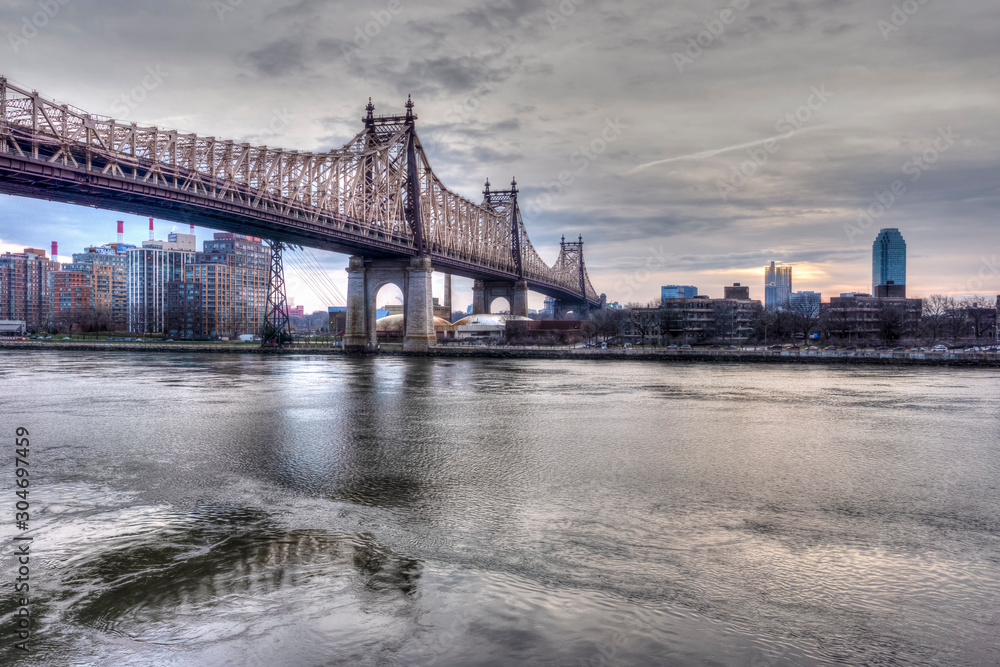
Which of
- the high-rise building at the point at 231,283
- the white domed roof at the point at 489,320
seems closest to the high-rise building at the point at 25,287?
the high-rise building at the point at 231,283

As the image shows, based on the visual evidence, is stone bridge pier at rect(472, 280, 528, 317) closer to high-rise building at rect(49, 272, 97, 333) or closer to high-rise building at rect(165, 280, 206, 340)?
high-rise building at rect(165, 280, 206, 340)

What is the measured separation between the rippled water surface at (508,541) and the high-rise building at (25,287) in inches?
7828

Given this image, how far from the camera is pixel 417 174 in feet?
248

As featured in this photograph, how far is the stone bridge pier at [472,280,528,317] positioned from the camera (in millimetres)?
112438

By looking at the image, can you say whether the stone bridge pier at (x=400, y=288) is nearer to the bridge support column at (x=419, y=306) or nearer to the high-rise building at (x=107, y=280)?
the bridge support column at (x=419, y=306)

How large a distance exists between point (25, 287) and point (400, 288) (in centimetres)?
16996

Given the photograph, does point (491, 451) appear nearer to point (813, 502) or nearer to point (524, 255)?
point (813, 502)

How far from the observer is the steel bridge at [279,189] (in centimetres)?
3822

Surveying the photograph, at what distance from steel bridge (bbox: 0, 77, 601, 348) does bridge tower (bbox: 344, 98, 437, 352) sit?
0.14 metres

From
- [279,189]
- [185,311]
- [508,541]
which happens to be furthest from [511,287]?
[508,541]

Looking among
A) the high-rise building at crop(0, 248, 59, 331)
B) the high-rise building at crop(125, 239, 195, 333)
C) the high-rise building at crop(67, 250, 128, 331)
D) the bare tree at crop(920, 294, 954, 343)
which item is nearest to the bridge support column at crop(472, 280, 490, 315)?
the bare tree at crop(920, 294, 954, 343)

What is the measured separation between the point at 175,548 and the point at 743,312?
119 metres

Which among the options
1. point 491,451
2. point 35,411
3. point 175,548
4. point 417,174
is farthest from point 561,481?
point 417,174

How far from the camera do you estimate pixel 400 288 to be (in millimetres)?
75312
